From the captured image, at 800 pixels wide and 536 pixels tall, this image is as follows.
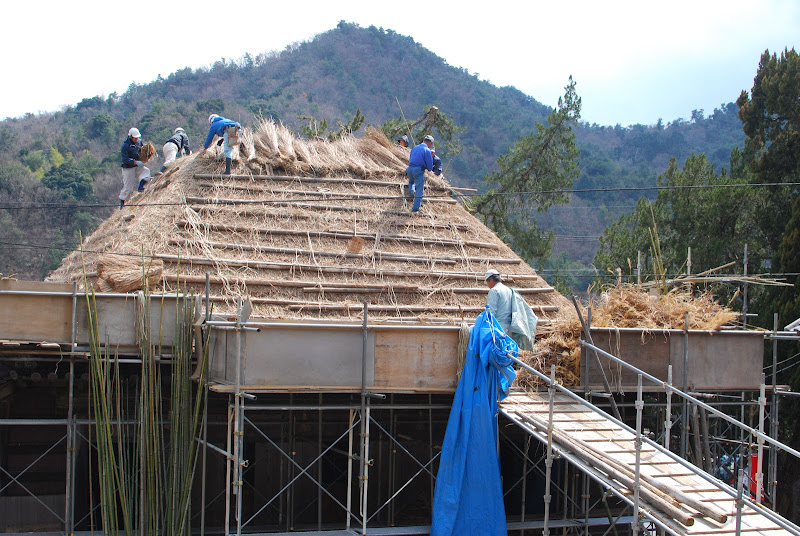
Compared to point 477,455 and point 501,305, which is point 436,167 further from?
point 477,455

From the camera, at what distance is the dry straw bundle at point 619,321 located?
9.75m

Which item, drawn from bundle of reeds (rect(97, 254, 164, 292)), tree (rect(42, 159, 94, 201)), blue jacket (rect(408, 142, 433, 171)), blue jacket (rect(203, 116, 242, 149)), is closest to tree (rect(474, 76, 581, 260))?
blue jacket (rect(408, 142, 433, 171))

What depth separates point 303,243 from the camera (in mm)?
12461

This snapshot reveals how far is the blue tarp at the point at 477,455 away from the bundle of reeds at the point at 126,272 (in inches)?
155

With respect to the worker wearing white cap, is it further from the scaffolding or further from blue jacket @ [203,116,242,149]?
blue jacket @ [203,116,242,149]

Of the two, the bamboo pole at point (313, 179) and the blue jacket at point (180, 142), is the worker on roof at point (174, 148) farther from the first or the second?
the bamboo pole at point (313, 179)

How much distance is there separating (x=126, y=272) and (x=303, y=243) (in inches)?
117

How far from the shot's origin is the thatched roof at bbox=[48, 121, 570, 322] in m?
11.3

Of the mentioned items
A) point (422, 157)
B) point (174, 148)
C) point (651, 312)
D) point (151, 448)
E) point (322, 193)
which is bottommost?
point (151, 448)

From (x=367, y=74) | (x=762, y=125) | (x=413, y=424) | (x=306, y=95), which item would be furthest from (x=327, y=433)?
(x=367, y=74)

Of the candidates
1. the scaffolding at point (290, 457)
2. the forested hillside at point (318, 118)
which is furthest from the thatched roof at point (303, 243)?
the forested hillside at point (318, 118)

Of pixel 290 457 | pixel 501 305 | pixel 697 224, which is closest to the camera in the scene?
pixel 501 305

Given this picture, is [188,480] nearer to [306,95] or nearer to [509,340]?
[509,340]

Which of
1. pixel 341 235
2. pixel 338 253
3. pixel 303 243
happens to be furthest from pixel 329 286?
pixel 341 235
